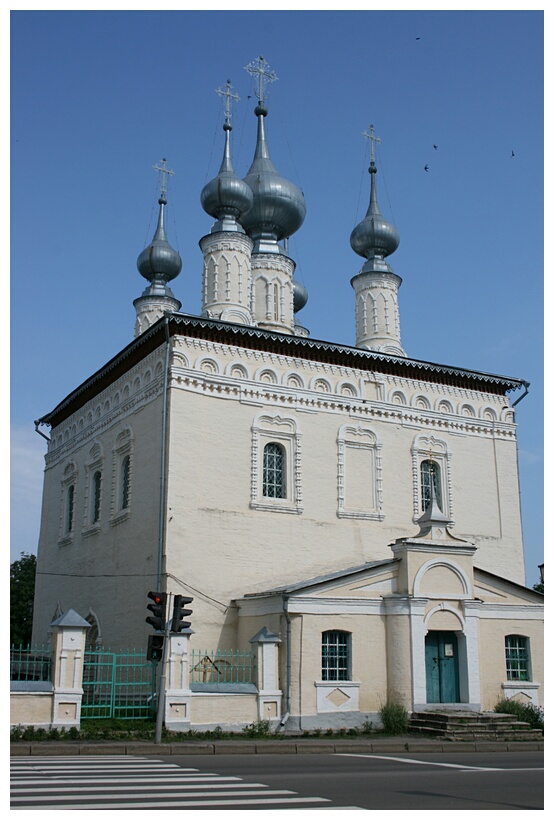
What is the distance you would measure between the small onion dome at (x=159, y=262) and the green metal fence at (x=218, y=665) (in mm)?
15586

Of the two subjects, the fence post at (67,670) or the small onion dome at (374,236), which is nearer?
the fence post at (67,670)

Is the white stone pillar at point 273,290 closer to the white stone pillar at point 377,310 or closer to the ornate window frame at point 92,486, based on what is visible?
the white stone pillar at point 377,310

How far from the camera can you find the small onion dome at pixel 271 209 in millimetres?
25781

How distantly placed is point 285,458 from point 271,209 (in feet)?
28.1

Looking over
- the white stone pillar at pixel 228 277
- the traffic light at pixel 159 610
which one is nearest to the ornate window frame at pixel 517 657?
the traffic light at pixel 159 610

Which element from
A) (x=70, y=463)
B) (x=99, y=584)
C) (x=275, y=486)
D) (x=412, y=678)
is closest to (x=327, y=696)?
(x=412, y=678)

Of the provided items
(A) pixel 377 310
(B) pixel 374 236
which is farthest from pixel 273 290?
(B) pixel 374 236

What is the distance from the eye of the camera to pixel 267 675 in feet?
55.2

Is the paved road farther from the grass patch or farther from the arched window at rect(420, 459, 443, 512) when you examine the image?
the arched window at rect(420, 459, 443, 512)

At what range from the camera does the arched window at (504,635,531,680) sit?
1927 centimetres

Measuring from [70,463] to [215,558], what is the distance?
7954 millimetres

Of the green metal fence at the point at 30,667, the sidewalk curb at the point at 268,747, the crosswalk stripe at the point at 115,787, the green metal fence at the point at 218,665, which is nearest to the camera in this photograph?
the crosswalk stripe at the point at 115,787

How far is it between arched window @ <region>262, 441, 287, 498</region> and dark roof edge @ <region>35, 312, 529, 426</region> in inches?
93.6

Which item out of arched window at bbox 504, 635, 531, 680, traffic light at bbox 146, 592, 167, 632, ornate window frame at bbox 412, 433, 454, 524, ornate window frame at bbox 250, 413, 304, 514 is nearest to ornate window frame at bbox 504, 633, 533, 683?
arched window at bbox 504, 635, 531, 680
